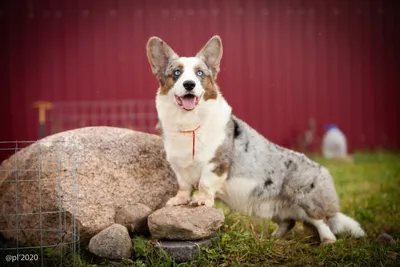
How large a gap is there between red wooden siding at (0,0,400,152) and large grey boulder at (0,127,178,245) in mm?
4460

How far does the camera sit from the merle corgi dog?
3930mm

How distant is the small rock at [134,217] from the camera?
396cm

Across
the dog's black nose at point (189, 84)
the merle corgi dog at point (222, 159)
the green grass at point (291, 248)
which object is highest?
the dog's black nose at point (189, 84)

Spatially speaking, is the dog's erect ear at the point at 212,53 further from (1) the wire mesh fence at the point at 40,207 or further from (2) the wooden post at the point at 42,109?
(2) the wooden post at the point at 42,109

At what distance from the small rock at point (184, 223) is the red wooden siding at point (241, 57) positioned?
5.30 metres

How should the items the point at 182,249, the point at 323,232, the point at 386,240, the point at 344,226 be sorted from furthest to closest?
1. the point at 344,226
2. the point at 323,232
3. the point at 386,240
4. the point at 182,249

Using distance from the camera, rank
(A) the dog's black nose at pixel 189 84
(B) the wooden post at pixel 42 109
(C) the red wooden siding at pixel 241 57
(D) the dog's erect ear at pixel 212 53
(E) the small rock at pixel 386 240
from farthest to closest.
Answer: (C) the red wooden siding at pixel 241 57 < (B) the wooden post at pixel 42 109 < (E) the small rock at pixel 386 240 < (D) the dog's erect ear at pixel 212 53 < (A) the dog's black nose at pixel 189 84

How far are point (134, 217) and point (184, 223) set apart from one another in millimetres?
512

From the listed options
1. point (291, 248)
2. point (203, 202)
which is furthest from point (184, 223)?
point (291, 248)

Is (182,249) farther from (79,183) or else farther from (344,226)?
(344,226)

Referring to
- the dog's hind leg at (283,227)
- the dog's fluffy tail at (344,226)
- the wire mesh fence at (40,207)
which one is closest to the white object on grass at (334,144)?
the dog's fluffy tail at (344,226)

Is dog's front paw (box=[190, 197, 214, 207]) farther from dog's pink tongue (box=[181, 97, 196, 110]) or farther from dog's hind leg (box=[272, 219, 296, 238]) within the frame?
dog's hind leg (box=[272, 219, 296, 238])

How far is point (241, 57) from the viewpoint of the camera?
9414 millimetres

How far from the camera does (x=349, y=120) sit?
9875 mm
